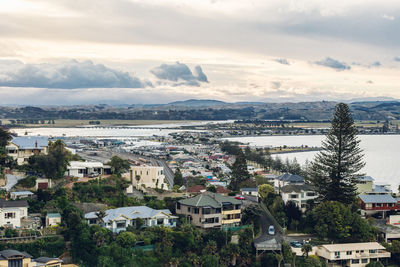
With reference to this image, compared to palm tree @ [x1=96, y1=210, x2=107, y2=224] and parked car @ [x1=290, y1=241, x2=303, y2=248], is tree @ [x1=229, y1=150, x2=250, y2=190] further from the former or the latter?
palm tree @ [x1=96, y1=210, x2=107, y2=224]

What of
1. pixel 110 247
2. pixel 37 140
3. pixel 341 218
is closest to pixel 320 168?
pixel 341 218

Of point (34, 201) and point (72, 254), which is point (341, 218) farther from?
point (34, 201)

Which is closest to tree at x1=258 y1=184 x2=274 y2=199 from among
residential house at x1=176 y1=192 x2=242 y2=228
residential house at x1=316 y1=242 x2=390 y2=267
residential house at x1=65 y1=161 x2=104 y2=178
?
residential house at x1=176 y1=192 x2=242 y2=228

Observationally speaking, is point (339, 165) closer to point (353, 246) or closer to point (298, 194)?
point (298, 194)

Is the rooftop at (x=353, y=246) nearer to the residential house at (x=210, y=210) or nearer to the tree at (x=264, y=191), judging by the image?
the residential house at (x=210, y=210)

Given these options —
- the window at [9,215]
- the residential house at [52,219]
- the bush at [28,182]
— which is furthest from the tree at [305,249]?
the bush at [28,182]

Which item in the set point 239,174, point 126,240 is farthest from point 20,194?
point 239,174

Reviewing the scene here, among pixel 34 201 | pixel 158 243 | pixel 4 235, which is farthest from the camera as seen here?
pixel 34 201
